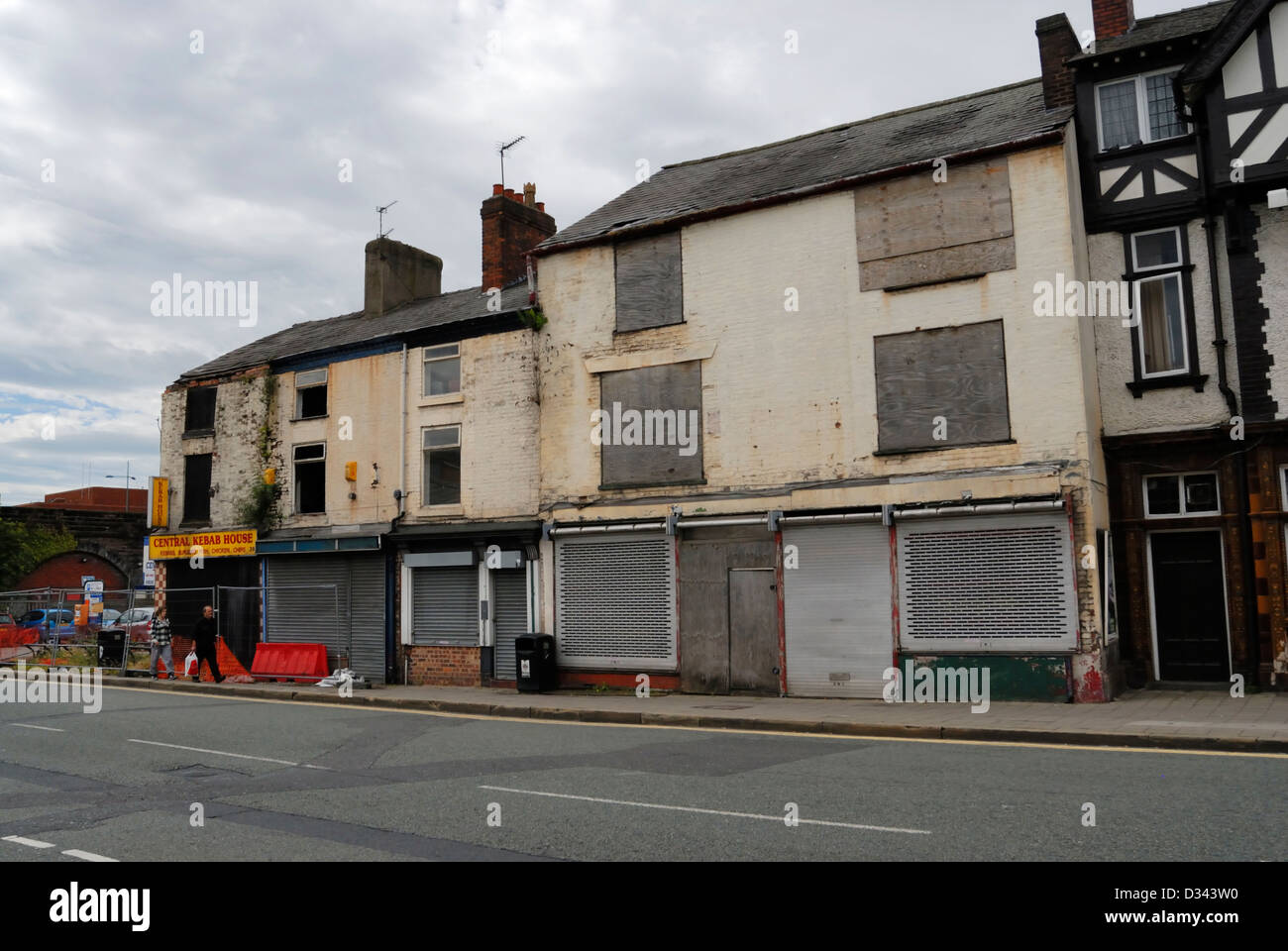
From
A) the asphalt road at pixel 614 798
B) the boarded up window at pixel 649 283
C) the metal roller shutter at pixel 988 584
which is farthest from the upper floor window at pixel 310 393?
the metal roller shutter at pixel 988 584

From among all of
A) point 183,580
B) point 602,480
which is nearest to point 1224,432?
point 602,480

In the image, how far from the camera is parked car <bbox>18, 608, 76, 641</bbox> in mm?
27391

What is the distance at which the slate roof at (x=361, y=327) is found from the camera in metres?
22.5

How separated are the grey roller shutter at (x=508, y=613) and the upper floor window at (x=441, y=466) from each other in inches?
88.4

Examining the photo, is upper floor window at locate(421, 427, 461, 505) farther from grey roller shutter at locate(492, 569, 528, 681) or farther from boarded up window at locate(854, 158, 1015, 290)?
boarded up window at locate(854, 158, 1015, 290)

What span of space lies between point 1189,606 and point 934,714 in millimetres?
5336

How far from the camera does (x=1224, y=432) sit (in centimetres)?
1530

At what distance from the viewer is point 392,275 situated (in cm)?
2664

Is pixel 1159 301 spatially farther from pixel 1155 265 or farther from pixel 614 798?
pixel 614 798

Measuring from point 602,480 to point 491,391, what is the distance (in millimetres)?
3545

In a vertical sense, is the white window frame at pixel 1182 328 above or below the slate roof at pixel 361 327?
below

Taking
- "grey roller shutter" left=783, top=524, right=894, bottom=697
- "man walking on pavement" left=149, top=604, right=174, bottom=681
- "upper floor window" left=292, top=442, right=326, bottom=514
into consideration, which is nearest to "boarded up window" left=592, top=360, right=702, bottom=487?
"grey roller shutter" left=783, top=524, right=894, bottom=697

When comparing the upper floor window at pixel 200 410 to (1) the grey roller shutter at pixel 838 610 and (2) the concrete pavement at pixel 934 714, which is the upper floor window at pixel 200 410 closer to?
(2) the concrete pavement at pixel 934 714

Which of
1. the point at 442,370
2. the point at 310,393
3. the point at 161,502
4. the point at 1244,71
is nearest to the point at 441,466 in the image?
the point at 442,370
